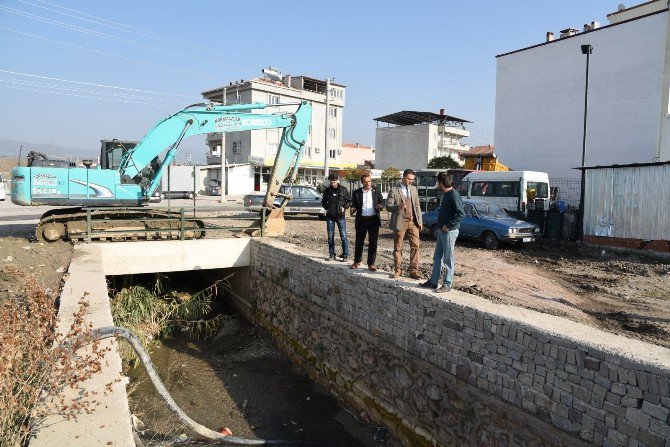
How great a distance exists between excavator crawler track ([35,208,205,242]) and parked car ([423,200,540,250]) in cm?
792

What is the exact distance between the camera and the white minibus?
1944cm

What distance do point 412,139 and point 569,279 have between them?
44527mm

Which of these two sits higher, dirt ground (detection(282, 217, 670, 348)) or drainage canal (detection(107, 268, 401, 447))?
dirt ground (detection(282, 217, 670, 348))

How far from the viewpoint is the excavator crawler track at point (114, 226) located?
39.1 feet

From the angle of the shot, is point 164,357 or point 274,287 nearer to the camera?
point 164,357

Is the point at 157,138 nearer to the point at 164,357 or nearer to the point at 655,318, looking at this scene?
the point at 164,357

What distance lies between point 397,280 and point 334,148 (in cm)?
5044

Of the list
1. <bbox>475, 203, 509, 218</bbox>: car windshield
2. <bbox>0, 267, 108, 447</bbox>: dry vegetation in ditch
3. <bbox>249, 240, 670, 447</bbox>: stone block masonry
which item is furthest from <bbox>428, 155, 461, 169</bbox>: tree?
<bbox>0, 267, 108, 447</bbox>: dry vegetation in ditch

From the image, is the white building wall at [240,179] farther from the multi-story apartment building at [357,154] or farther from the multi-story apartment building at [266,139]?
the multi-story apartment building at [357,154]

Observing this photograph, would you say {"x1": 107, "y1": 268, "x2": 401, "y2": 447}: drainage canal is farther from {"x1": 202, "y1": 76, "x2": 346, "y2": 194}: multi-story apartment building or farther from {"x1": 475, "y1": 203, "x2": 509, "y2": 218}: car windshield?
{"x1": 202, "y1": 76, "x2": 346, "y2": 194}: multi-story apartment building

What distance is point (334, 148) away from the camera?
57000mm

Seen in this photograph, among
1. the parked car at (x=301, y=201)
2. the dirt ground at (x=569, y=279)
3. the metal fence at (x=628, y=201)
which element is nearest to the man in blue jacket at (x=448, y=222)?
the dirt ground at (x=569, y=279)

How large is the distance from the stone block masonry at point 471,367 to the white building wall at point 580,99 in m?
23.8

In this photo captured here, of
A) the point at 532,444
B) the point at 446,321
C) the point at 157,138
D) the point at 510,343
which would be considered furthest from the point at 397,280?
the point at 157,138
